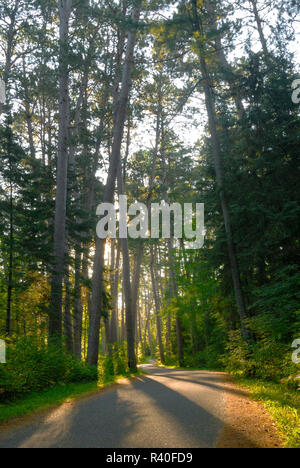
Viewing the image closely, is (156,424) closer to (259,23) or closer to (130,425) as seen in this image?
(130,425)

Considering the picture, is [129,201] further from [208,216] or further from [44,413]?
[44,413]

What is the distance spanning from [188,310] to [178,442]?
750 inches

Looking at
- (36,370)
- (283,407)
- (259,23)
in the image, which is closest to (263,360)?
(283,407)

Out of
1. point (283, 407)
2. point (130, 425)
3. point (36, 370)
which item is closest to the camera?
point (130, 425)

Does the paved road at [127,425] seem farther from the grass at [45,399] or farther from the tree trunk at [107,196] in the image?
the tree trunk at [107,196]

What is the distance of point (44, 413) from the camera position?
245 inches

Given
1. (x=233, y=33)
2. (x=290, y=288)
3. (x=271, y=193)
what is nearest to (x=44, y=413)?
(x=290, y=288)

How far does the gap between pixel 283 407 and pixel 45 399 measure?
506cm

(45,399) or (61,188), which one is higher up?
(61,188)

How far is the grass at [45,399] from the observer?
6273 millimetres

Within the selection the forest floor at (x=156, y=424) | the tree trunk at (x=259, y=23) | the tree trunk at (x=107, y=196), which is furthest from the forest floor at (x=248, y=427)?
the tree trunk at (x=259, y=23)

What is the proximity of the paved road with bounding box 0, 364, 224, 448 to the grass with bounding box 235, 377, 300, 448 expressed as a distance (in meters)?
0.80

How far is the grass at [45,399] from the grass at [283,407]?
4192mm

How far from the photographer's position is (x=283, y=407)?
560 centimetres
